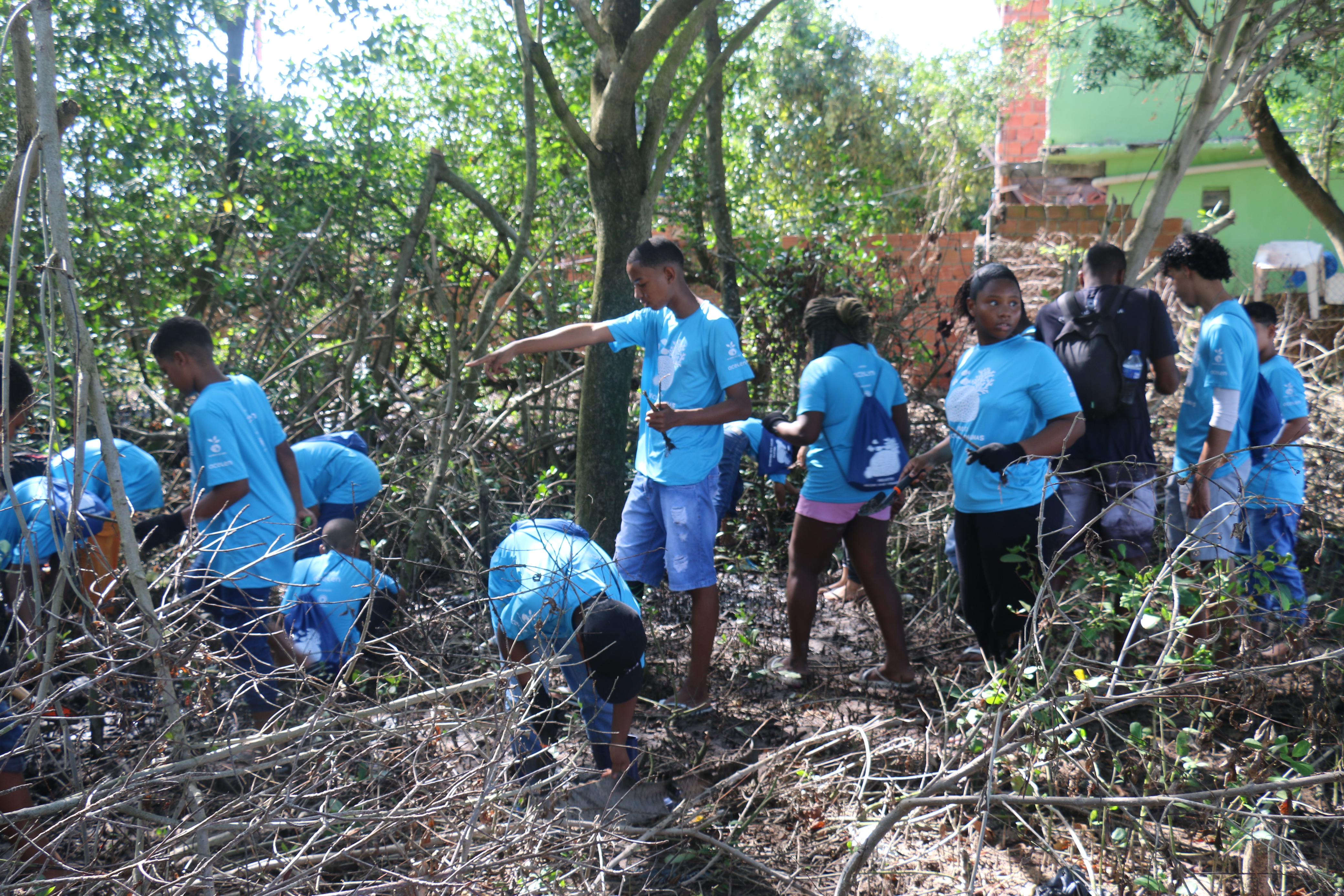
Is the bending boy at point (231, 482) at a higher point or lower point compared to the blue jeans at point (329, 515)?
higher

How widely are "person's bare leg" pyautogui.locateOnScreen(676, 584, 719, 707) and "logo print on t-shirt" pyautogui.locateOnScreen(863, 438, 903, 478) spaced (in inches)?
30.3

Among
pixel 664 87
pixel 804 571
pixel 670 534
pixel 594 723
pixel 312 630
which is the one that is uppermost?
pixel 664 87

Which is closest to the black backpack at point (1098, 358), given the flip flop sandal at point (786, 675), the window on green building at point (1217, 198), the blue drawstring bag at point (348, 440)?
the flip flop sandal at point (786, 675)

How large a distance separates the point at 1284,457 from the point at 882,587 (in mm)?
1555

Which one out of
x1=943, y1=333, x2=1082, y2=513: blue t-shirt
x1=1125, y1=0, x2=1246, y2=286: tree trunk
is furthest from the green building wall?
x1=943, y1=333, x2=1082, y2=513: blue t-shirt

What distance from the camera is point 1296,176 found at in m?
8.24

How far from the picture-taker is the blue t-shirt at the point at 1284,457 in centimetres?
395

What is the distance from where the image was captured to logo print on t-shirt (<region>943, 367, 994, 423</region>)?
3.60 metres

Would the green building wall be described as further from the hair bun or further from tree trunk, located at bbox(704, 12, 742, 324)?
the hair bun

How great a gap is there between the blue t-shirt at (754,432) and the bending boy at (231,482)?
1.94 m

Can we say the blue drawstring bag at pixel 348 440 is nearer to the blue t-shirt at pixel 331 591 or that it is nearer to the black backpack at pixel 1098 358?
the blue t-shirt at pixel 331 591

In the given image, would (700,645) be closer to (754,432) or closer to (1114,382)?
(754,432)

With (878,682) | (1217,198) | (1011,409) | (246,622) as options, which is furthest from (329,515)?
(1217,198)

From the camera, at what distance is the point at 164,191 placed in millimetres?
6215
